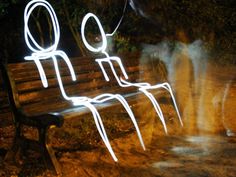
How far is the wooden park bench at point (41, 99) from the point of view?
4449 millimetres

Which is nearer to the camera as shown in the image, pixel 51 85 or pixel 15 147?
pixel 15 147

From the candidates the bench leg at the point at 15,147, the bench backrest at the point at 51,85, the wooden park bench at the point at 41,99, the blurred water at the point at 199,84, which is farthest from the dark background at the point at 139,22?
the bench leg at the point at 15,147

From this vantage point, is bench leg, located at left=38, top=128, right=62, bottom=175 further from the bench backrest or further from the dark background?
the dark background

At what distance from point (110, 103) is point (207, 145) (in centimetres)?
158

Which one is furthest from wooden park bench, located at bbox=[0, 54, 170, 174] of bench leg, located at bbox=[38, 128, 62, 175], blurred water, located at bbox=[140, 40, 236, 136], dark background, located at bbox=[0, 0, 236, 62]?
dark background, located at bbox=[0, 0, 236, 62]

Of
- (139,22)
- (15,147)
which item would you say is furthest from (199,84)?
(15,147)

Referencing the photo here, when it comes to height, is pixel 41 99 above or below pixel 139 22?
below

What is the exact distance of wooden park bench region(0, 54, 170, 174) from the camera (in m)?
4.45

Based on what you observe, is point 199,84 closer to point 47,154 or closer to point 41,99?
Result: point 41,99

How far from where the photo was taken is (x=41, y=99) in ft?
16.3

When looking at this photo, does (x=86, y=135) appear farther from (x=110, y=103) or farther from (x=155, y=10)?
(x=155, y=10)

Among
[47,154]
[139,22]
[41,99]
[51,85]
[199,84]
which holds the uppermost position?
[139,22]

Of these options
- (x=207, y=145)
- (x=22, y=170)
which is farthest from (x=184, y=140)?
(x=22, y=170)

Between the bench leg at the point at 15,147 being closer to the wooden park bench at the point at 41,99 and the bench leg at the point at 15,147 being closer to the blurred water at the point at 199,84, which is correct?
the wooden park bench at the point at 41,99
